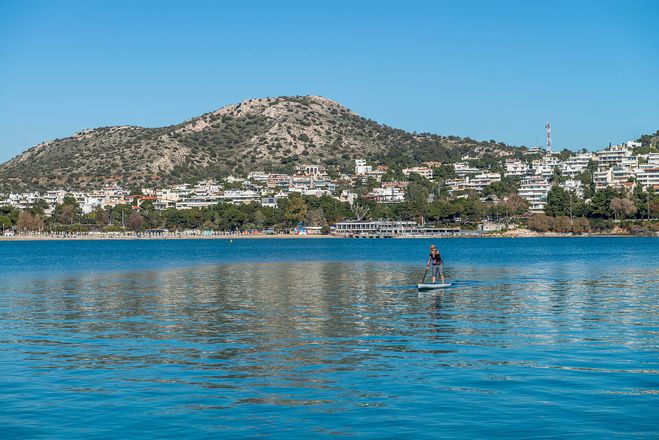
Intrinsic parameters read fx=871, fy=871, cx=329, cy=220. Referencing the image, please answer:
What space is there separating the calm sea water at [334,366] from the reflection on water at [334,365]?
0.06 m

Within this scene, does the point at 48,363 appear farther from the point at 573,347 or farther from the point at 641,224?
the point at 641,224

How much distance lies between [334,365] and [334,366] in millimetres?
125

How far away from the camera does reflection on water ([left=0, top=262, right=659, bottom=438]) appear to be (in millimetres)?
16203

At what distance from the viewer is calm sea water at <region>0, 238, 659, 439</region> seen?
52.7 ft

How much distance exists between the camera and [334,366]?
2125 cm

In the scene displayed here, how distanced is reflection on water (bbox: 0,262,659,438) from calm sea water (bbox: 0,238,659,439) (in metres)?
0.06

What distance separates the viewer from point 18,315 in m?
33.8

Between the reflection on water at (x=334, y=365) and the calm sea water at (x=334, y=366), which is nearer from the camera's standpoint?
the calm sea water at (x=334, y=366)

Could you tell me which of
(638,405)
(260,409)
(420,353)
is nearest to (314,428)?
(260,409)

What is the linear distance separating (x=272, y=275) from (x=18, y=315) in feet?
93.9

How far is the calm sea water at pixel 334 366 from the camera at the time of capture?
16078 millimetres

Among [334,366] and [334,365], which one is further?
[334,365]

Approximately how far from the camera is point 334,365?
2138 cm

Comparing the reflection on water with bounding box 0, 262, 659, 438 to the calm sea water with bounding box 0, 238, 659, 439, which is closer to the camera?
the calm sea water with bounding box 0, 238, 659, 439
